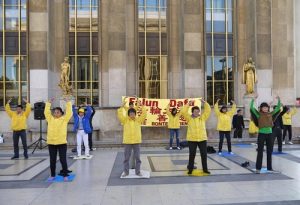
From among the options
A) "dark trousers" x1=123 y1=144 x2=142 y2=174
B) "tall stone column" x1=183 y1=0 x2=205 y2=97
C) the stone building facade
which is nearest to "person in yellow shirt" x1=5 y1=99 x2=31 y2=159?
"dark trousers" x1=123 y1=144 x2=142 y2=174

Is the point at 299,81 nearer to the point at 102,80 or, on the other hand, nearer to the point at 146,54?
the point at 146,54

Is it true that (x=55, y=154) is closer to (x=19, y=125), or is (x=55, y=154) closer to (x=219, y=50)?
(x=19, y=125)

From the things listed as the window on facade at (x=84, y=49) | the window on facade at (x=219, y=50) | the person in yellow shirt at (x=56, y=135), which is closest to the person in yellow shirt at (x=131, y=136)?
the person in yellow shirt at (x=56, y=135)

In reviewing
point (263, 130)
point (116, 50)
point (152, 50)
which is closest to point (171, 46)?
point (152, 50)

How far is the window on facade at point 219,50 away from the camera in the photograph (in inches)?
936

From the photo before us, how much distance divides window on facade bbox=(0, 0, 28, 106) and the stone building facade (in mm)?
172

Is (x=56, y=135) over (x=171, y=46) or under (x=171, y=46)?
under

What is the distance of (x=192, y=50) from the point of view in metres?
22.8

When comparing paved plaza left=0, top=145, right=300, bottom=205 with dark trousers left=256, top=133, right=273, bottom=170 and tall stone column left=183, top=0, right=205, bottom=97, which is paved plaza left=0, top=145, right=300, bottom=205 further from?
tall stone column left=183, top=0, right=205, bottom=97

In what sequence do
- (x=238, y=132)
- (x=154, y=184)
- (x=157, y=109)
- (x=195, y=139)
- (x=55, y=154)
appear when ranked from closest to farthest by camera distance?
(x=154, y=184) < (x=55, y=154) < (x=195, y=139) < (x=238, y=132) < (x=157, y=109)

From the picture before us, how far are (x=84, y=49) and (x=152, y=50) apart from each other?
13.6ft

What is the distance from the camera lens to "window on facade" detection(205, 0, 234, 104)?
23.8 meters

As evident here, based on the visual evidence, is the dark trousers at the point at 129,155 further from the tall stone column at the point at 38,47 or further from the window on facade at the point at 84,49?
the window on facade at the point at 84,49

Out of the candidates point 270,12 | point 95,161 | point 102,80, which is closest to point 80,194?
point 95,161
